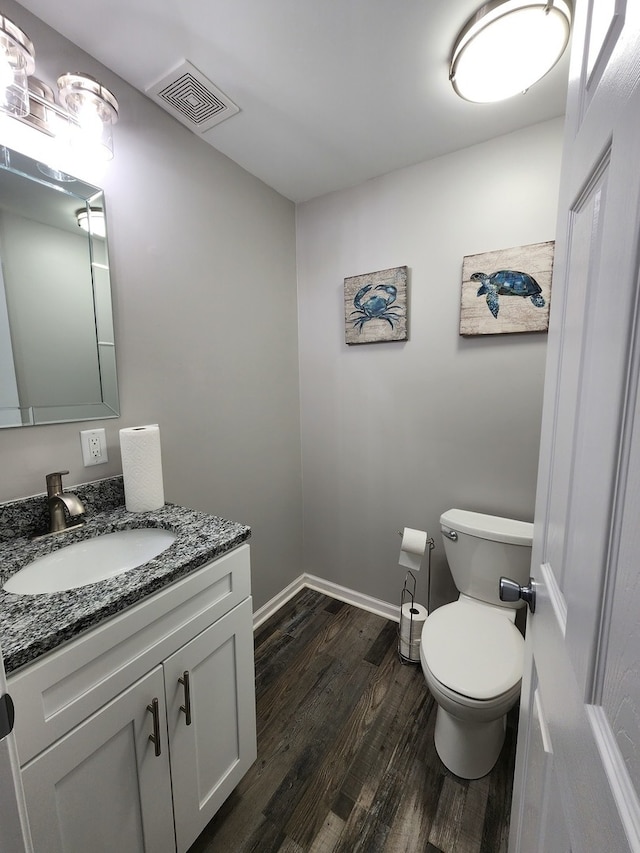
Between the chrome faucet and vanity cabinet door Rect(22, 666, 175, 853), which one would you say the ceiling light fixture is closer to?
the chrome faucet

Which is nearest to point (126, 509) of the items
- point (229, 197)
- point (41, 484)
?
point (41, 484)

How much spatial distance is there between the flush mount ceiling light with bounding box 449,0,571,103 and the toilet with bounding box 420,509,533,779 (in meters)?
1.65

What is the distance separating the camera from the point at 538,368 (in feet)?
4.95

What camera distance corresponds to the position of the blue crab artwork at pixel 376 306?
1.79 m

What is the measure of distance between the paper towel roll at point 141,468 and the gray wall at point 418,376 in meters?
1.11

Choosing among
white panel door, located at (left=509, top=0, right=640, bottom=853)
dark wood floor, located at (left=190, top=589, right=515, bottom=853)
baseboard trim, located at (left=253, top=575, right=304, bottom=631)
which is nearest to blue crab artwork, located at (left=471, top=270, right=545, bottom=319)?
white panel door, located at (left=509, top=0, right=640, bottom=853)

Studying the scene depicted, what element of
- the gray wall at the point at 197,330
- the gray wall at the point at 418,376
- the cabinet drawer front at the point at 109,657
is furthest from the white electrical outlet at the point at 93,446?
the gray wall at the point at 418,376

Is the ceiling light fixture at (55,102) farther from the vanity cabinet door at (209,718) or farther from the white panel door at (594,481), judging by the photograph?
the vanity cabinet door at (209,718)

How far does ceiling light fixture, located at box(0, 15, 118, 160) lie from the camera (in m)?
0.88

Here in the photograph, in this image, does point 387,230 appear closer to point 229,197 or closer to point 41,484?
point 229,197

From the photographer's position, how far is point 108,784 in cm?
74

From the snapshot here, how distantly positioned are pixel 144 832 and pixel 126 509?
831mm

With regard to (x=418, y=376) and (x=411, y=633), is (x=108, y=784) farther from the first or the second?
(x=418, y=376)

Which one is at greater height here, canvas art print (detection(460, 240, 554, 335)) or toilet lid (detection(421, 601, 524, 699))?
canvas art print (detection(460, 240, 554, 335))
